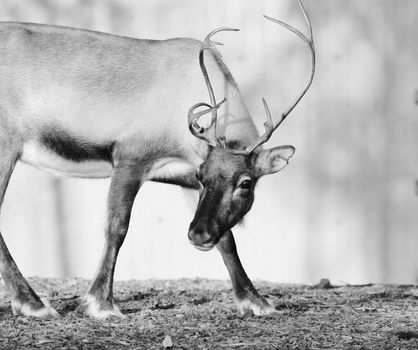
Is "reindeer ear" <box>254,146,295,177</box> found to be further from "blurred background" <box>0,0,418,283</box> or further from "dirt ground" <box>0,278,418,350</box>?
"blurred background" <box>0,0,418,283</box>

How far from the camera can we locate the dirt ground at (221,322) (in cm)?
492

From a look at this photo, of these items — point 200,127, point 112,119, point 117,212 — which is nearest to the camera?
point 200,127

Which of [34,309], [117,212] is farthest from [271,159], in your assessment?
[34,309]

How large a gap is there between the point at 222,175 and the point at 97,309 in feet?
3.48

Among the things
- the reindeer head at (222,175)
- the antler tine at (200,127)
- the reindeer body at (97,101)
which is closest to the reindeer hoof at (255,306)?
the reindeer head at (222,175)

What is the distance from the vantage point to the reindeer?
19.0 ft

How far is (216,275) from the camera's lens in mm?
7473

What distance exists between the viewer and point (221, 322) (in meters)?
5.44

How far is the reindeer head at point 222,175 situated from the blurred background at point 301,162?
1.57 m

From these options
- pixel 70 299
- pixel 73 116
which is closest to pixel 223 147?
pixel 73 116

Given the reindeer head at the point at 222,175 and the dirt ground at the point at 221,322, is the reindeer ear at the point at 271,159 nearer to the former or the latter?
the reindeer head at the point at 222,175

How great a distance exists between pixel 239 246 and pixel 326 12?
72.7 inches

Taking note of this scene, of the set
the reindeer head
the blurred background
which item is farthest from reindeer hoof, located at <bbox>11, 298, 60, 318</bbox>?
the blurred background

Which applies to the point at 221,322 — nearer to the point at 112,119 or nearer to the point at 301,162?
the point at 112,119
